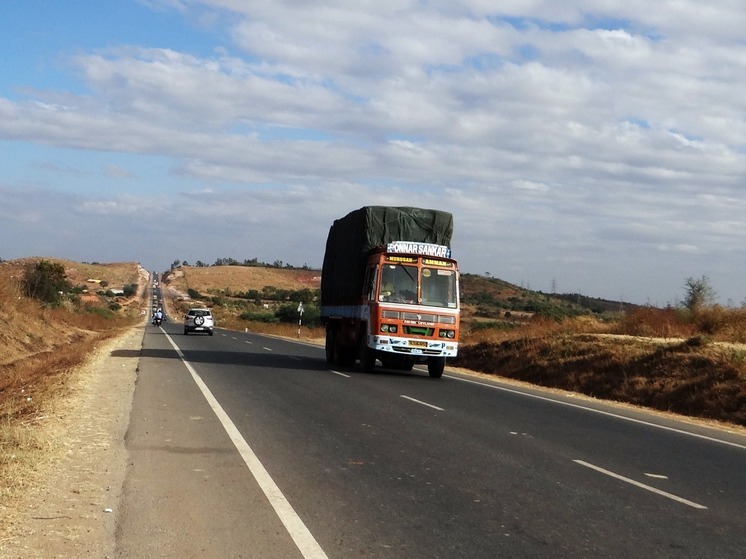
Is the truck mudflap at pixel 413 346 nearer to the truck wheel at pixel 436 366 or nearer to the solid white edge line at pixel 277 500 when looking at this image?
the truck wheel at pixel 436 366

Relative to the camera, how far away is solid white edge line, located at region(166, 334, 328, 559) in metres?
6.63

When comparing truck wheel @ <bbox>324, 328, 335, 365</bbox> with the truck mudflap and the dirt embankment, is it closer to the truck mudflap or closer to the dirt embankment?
the truck mudflap

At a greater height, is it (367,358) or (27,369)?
(367,358)

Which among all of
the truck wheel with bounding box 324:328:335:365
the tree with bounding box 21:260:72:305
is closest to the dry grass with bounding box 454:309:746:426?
the truck wheel with bounding box 324:328:335:365

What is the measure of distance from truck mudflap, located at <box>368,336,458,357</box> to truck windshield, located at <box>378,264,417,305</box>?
1.01 metres

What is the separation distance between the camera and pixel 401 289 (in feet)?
74.2

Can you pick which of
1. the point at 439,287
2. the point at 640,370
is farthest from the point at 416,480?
the point at 640,370

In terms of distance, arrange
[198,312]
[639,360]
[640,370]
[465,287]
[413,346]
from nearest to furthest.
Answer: [413,346]
[640,370]
[639,360]
[198,312]
[465,287]

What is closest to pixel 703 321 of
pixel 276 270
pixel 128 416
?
pixel 128 416

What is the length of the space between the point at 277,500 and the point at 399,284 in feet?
48.2

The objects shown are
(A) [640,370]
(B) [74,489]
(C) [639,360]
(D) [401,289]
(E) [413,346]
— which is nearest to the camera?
(B) [74,489]

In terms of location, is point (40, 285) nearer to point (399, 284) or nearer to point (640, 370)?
point (399, 284)

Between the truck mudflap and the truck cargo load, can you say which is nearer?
the truck mudflap

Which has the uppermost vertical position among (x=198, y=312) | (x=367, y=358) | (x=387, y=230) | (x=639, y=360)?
(x=387, y=230)
